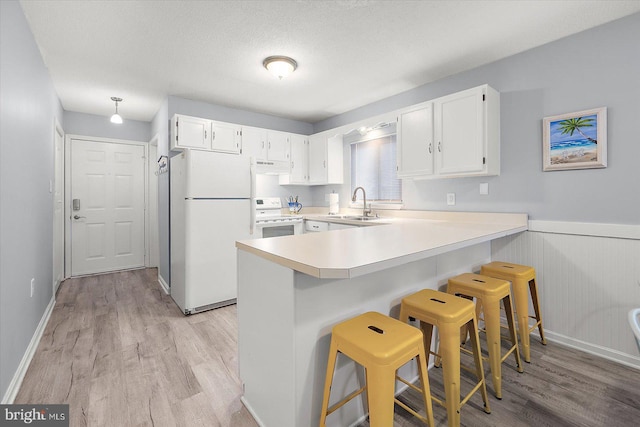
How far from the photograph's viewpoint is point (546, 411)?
1606 millimetres

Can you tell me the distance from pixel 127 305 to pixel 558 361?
3967 mm

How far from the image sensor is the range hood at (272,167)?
13.5ft

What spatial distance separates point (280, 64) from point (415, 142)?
1.51 metres

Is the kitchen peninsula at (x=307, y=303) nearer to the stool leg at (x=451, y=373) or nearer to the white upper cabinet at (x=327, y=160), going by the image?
the stool leg at (x=451, y=373)

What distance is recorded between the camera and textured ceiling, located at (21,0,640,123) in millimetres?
1974

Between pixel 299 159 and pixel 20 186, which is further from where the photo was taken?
pixel 299 159

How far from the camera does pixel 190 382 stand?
1.87 meters

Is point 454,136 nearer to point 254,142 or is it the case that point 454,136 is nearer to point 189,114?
point 254,142

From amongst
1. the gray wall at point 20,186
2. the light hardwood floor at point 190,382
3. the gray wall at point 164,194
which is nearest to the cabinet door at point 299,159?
the gray wall at point 164,194

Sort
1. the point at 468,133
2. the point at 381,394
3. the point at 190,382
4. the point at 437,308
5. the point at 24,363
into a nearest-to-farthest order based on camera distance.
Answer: the point at 381,394
the point at 437,308
the point at 190,382
the point at 24,363
the point at 468,133

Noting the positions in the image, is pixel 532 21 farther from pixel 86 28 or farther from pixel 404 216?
pixel 86 28

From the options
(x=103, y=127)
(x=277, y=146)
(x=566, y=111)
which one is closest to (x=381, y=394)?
(x=566, y=111)

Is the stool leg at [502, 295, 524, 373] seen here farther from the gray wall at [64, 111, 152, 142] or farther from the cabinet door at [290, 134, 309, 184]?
the gray wall at [64, 111, 152, 142]

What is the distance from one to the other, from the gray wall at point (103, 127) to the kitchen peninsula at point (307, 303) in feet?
14.0
